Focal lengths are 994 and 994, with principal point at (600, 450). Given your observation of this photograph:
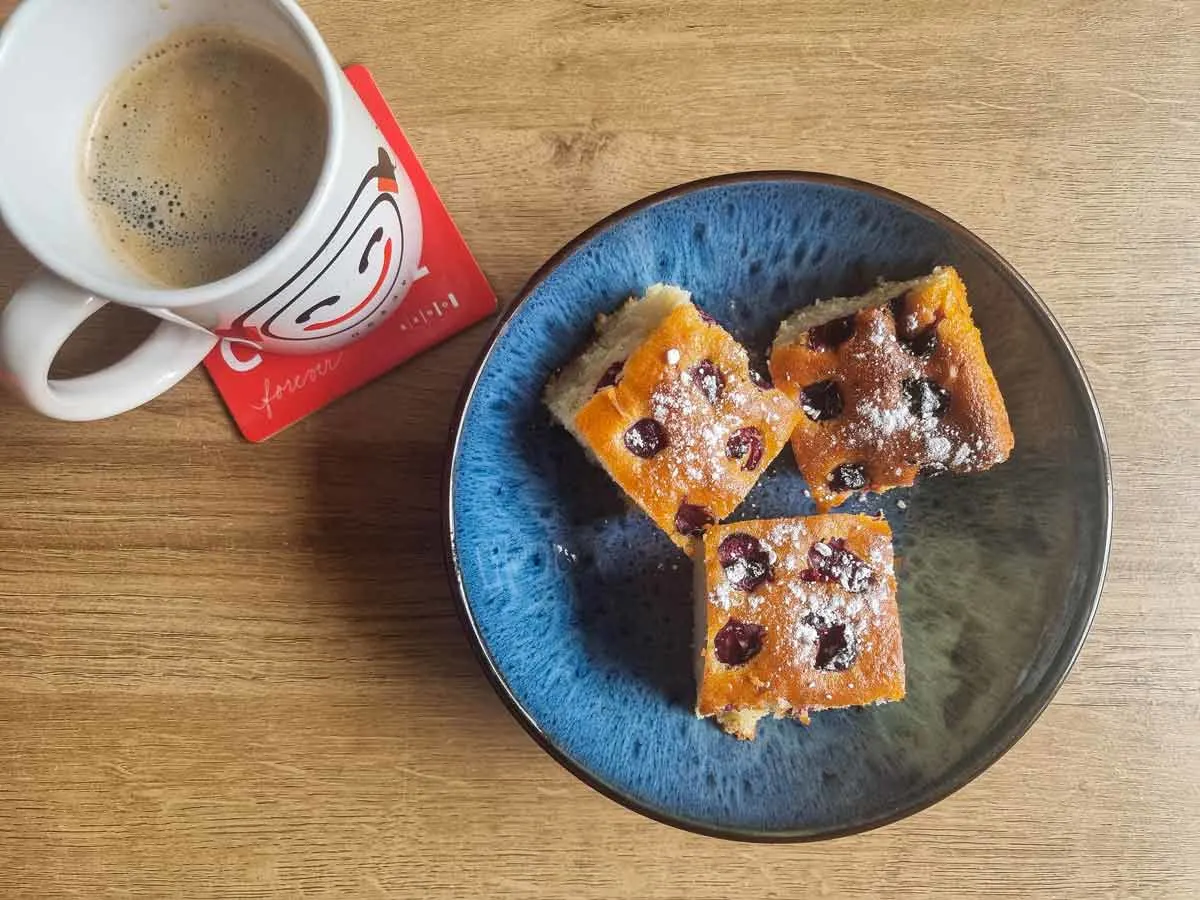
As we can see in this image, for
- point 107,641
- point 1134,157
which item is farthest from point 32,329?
point 1134,157

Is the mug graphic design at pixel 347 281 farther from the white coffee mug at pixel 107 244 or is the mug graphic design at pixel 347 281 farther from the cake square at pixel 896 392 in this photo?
the cake square at pixel 896 392

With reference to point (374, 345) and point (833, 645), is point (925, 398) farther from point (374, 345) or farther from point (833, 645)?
point (374, 345)

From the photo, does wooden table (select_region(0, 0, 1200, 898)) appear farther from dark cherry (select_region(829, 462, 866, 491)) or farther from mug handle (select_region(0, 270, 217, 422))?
dark cherry (select_region(829, 462, 866, 491))

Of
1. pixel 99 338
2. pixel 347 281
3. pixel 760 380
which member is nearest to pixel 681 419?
pixel 760 380

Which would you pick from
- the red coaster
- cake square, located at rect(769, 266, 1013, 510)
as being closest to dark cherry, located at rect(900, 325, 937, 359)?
cake square, located at rect(769, 266, 1013, 510)

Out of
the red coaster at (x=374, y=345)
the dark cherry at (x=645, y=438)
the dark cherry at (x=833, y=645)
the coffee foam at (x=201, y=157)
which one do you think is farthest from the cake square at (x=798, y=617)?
the coffee foam at (x=201, y=157)

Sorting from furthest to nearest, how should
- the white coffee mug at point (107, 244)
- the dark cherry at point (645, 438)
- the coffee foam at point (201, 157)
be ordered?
the dark cherry at point (645, 438)
the coffee foam at point (201, 157)
the white coffee mug at point (107, 244)

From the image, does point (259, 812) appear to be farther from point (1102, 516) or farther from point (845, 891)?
point (1102, 516)
